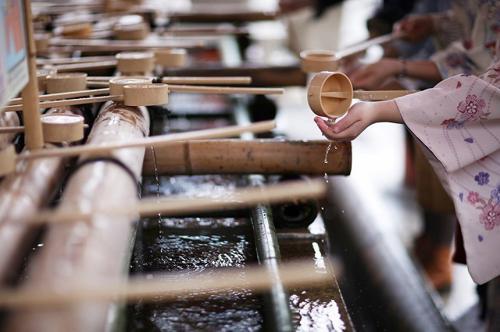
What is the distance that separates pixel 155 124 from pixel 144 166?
1067 millimetres

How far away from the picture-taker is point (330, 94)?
272 cm

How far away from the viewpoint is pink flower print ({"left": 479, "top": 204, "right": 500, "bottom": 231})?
2715 millimetres

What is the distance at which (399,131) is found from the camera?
938 cm

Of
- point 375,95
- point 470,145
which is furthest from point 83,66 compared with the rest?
point 470,145

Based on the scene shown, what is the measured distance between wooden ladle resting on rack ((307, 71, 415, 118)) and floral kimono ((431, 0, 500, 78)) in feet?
4.03

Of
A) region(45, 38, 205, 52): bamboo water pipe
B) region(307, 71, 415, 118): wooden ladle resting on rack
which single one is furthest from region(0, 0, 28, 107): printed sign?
region(45, 38, 205, 52): bamboo water pipe

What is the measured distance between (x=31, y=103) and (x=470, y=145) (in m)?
1.71

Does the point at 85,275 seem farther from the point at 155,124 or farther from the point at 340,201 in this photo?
the point at 340,201

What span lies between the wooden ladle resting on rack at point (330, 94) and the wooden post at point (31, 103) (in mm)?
1067

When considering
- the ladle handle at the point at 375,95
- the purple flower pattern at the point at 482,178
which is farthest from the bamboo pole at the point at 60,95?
the purple flower pattern at the point at 482,178

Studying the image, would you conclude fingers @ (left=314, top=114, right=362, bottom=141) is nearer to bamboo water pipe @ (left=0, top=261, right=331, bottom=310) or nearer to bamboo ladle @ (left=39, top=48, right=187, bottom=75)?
bamboo water pipe @ (left=0, top=261, right=331, bottom=310)

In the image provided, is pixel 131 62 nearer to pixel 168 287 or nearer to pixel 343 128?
pixel 343 128

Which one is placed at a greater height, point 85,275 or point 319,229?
point 85,275

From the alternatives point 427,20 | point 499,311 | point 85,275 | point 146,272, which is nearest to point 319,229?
point 146,272
